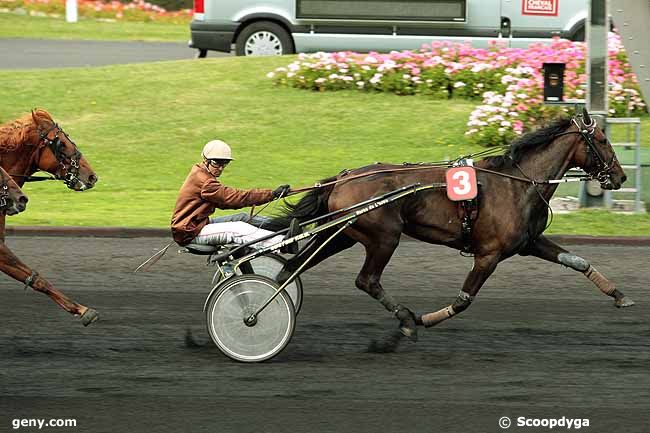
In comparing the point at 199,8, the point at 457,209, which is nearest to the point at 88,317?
the point at 457,209

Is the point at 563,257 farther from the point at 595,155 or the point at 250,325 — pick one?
the point at 250,325

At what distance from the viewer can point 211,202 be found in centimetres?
794

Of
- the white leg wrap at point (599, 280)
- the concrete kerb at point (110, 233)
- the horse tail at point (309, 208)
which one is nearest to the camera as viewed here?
the horse tail at point (309, 208)

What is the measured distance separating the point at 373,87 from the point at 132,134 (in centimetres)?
370

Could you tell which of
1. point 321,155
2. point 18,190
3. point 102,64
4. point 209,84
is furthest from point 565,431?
point 102,64

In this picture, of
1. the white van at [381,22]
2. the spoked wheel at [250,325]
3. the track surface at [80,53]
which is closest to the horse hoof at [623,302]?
the spoked wheel at [250,325]

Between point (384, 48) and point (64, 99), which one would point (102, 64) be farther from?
point (384, 48)

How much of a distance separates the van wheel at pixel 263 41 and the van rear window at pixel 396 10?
1.04m

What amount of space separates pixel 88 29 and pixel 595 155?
69.0 ft

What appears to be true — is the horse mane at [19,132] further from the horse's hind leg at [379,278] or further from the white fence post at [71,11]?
the white fence post at [71,11]

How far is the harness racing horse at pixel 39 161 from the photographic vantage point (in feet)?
26.2

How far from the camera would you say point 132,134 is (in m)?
16.5

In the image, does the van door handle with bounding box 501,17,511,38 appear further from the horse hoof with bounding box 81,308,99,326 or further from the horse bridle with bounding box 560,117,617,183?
the horse hoof with bounding box 81,308,99,326

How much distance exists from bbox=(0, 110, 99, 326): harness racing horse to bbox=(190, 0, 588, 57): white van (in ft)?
36.0
